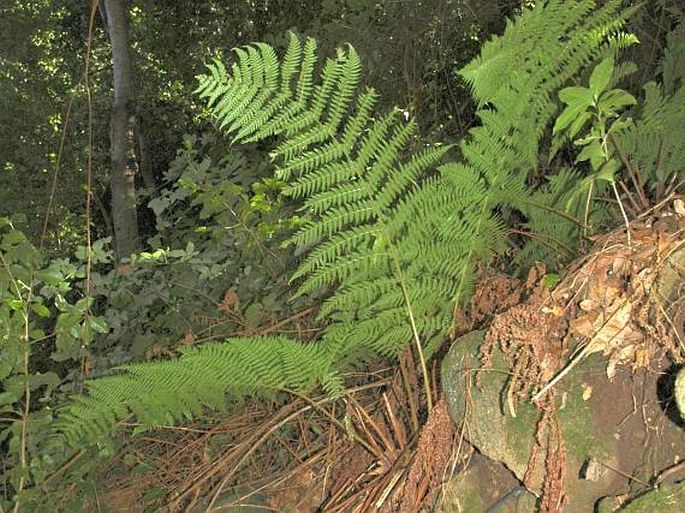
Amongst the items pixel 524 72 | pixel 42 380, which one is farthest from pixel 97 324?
pixel 524 72

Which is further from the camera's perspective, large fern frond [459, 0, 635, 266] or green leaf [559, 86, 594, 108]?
large fern frond [459, 0, 635, 266]

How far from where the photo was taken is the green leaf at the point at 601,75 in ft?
5.13

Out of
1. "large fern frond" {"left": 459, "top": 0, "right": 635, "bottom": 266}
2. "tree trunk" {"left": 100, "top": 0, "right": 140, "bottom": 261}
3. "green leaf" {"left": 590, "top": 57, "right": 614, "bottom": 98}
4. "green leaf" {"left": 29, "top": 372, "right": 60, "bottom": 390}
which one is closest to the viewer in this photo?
"green leaf" {"left": 590, "top": 57, "right": 614, "bottom": 98}

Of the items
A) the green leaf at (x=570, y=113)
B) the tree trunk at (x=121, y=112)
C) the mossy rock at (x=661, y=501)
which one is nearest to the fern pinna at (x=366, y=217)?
the green leaf at (x=570, y=113)

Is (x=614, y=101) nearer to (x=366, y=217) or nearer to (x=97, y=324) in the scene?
(x=366, y=217)

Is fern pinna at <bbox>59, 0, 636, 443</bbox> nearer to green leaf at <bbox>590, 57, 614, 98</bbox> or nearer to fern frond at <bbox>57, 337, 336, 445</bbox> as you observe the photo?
fern frond at <bbox>57, 337, 336, 445</bbox>

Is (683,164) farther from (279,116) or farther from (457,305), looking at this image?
(279,116)

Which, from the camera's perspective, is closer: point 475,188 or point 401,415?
point 475,188

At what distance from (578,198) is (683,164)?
288 millimetres

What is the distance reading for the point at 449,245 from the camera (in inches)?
78.2

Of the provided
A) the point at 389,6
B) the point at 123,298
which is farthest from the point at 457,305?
the point at 389,6

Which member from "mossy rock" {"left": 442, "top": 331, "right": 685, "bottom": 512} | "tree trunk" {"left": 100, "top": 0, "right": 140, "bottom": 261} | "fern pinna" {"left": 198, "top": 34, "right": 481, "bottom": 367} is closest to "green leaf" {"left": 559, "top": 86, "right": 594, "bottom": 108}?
"fern pinna" {"left": 198, "top": 34, "right": 481, "bottom": 367}

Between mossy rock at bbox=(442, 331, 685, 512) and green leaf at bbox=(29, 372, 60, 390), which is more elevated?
green leaf at bbox=(29, 372, 60, 390)

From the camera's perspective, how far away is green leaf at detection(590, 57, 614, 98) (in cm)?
156
